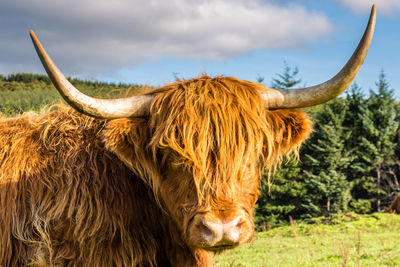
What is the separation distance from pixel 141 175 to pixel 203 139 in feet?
1.75

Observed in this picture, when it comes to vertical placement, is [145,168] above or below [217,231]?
above

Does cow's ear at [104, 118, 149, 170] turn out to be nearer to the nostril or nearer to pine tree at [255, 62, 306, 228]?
the nostril

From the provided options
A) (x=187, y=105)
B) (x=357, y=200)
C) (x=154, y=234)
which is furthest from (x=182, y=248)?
(x=357, y=200)

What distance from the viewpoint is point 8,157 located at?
3000mm

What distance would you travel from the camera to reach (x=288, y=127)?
3.02 meters

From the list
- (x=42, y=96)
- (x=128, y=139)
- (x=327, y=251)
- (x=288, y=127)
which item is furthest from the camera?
(x=42, y=96)

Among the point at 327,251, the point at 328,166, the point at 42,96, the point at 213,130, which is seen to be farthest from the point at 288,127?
the point at 328,166

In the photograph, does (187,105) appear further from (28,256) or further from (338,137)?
(338,137)

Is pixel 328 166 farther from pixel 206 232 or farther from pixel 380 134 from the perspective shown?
pixel 206 232

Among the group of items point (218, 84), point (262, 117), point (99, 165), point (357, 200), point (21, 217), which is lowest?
point (357, 200)

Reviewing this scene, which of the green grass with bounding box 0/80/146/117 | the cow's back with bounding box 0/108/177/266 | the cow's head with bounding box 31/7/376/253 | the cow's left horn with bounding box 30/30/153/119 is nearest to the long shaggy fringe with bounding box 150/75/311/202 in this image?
the cow's head with bounding box 31/7/376/253

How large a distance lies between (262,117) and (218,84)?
0.40 metres

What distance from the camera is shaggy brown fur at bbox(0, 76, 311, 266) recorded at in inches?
98.3

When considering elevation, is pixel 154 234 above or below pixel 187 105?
below
